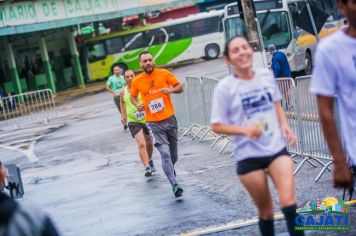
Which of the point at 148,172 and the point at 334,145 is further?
the point at 148,172

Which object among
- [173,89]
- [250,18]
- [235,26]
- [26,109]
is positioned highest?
[250,18]

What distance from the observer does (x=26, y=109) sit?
28.4 meters

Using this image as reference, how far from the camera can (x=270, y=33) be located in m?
24.3

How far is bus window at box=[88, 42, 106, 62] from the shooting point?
44.3 metres

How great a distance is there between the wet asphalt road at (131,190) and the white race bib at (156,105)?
1143 mm

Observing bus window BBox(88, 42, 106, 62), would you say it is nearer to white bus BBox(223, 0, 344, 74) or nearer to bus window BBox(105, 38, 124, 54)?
bus window BBox(105, 38, 124, 54)

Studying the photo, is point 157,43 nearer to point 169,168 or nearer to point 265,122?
point 169,168

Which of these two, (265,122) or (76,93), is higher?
(265,122)

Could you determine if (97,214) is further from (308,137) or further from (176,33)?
(176,33)

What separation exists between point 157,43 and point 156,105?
35614mm

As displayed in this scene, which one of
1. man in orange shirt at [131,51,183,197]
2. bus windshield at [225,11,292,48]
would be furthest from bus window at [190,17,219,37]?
man in orange shirt at [131,51,183,197]

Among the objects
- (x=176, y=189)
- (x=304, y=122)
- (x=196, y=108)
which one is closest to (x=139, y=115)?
(x=176, y=189)

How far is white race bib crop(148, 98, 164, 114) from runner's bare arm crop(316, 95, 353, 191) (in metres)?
5.10

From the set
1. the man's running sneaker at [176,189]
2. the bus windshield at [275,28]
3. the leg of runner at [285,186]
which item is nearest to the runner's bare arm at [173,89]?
the man's running sneaker at [176,189]
